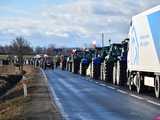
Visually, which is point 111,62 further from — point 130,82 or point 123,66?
point 130,82

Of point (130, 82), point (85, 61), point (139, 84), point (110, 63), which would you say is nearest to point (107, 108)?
point (139, 84)

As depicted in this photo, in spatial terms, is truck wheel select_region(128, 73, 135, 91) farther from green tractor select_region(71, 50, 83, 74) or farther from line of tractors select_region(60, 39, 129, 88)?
green tractor select_region(71, 50, 83, 74)

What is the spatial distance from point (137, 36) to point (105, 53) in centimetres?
1708

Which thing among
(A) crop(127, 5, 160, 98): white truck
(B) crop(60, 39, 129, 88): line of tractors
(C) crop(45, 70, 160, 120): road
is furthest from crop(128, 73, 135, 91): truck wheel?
(C) crop(45, 70, 160, 120): road

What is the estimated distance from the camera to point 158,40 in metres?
24.3

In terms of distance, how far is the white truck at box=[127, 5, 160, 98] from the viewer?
81.3 ft

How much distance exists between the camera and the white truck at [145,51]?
81.3 ft

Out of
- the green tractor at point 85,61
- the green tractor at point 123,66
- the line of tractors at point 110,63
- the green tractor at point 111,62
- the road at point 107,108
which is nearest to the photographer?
the road at point 107,108

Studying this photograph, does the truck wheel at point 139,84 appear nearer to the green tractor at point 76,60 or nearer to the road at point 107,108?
the road at point 107,108

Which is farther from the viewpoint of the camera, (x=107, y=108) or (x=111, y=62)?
(x=111, y=62)

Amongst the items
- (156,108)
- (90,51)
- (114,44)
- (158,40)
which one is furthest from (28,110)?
(90,51)

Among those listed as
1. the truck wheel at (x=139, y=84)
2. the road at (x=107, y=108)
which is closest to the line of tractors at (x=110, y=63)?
the truck wheel at (x=139, y=84)

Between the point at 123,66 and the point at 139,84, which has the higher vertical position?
the point at 123,66

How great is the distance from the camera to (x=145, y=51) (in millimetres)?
26953
